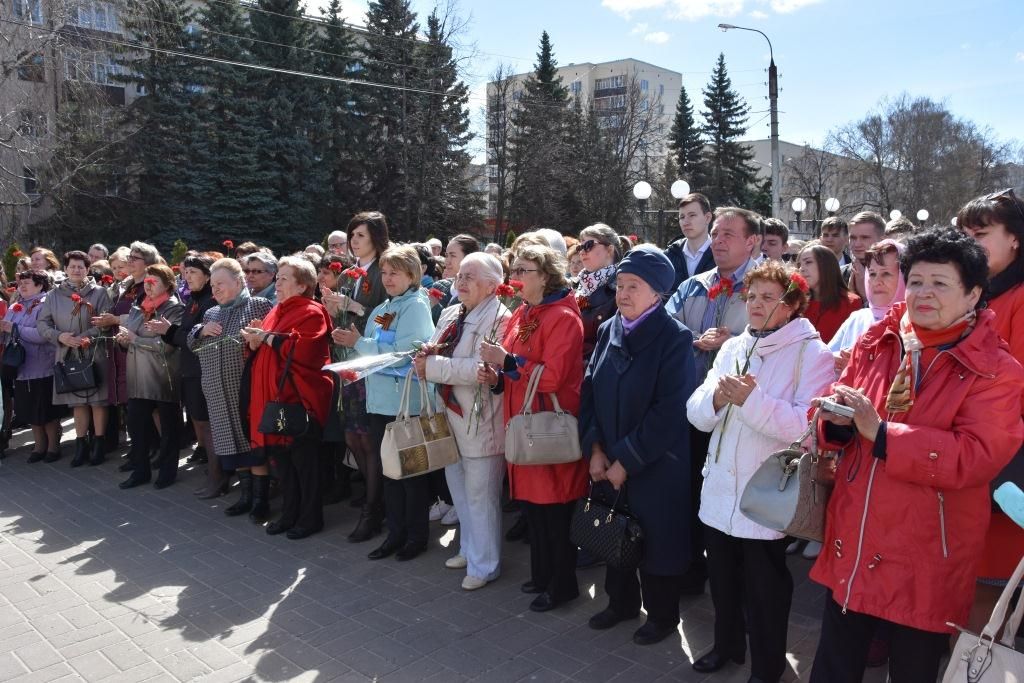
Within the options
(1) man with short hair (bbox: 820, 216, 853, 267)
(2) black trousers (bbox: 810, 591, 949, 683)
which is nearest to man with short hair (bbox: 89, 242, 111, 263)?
(1) man with short hair (bbox: 820, 216, 853, 267)

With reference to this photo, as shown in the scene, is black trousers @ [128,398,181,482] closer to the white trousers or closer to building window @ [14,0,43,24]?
the white trousers

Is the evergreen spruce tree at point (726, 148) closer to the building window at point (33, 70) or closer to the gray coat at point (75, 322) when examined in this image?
the building window at point (33, 70)

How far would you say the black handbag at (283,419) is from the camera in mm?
5590

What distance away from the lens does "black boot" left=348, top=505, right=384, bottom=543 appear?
5.81 m

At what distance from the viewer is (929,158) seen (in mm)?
52000

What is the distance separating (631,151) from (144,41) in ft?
93.4

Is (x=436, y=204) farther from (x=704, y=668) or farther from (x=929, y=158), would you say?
(x=929, y=158)

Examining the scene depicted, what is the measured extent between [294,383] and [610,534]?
3159 millimetres

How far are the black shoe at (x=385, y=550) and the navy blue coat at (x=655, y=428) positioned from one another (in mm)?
2245

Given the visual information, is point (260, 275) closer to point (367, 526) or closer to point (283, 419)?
point (283, 419)

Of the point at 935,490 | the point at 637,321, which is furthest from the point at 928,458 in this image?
the point at 637,321

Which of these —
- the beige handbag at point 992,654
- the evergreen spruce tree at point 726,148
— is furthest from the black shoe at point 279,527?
the evergreen spruce tree at point 726,148

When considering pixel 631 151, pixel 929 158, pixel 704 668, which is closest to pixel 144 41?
pixel 631 151

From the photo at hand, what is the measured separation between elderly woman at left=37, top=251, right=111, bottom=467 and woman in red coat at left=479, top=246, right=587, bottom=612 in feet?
18.7
